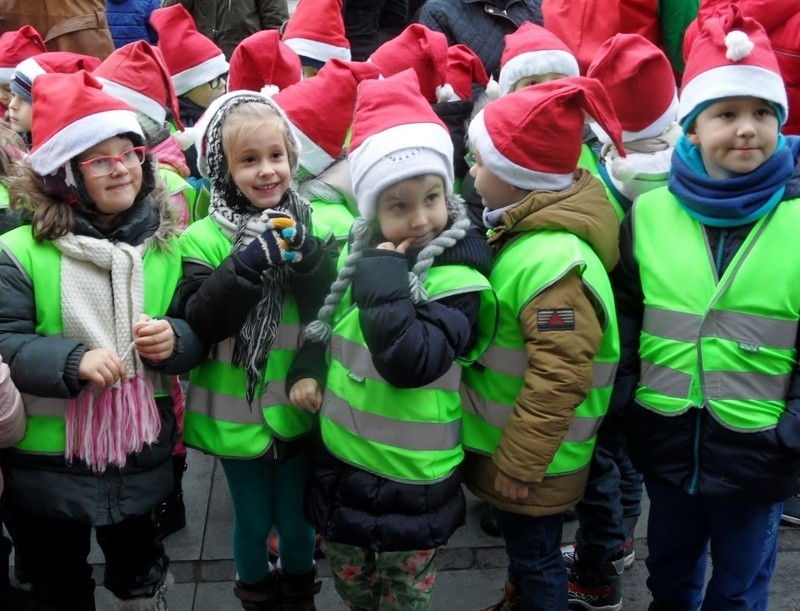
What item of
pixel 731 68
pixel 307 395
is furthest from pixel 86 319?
pixel 731 68

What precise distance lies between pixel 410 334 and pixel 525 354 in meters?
0.43

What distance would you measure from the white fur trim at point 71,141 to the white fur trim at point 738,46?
1.77 metres

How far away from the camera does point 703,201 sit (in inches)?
93.7

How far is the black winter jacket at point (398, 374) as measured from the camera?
2209mm

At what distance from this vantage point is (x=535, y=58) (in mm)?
3389

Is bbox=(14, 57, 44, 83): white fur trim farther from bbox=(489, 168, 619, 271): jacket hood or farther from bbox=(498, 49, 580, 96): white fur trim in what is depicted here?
bbox=(489, 168, 619, 271): jacket hood

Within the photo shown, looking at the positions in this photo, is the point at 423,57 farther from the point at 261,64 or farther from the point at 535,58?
the point at 261,64

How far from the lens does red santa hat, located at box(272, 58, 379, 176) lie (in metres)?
3.06

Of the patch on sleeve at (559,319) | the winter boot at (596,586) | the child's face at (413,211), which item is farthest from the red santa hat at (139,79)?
the winter boot at (596,586)

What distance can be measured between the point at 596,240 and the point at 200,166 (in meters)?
1.23

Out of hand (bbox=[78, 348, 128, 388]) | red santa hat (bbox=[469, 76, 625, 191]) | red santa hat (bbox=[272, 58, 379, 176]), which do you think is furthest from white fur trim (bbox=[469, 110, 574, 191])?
hand (bbox=[78, 348, 128, 388])

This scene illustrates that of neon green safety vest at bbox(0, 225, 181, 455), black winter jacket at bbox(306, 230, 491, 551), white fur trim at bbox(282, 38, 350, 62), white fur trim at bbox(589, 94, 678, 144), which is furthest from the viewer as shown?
white fur trim at bbox(282, 38, 350, 62)

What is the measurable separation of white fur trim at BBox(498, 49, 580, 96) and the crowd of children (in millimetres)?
842

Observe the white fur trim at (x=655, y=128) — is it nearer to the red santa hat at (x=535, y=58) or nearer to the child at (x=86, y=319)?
the red santa hat at (x=535, y=58)
